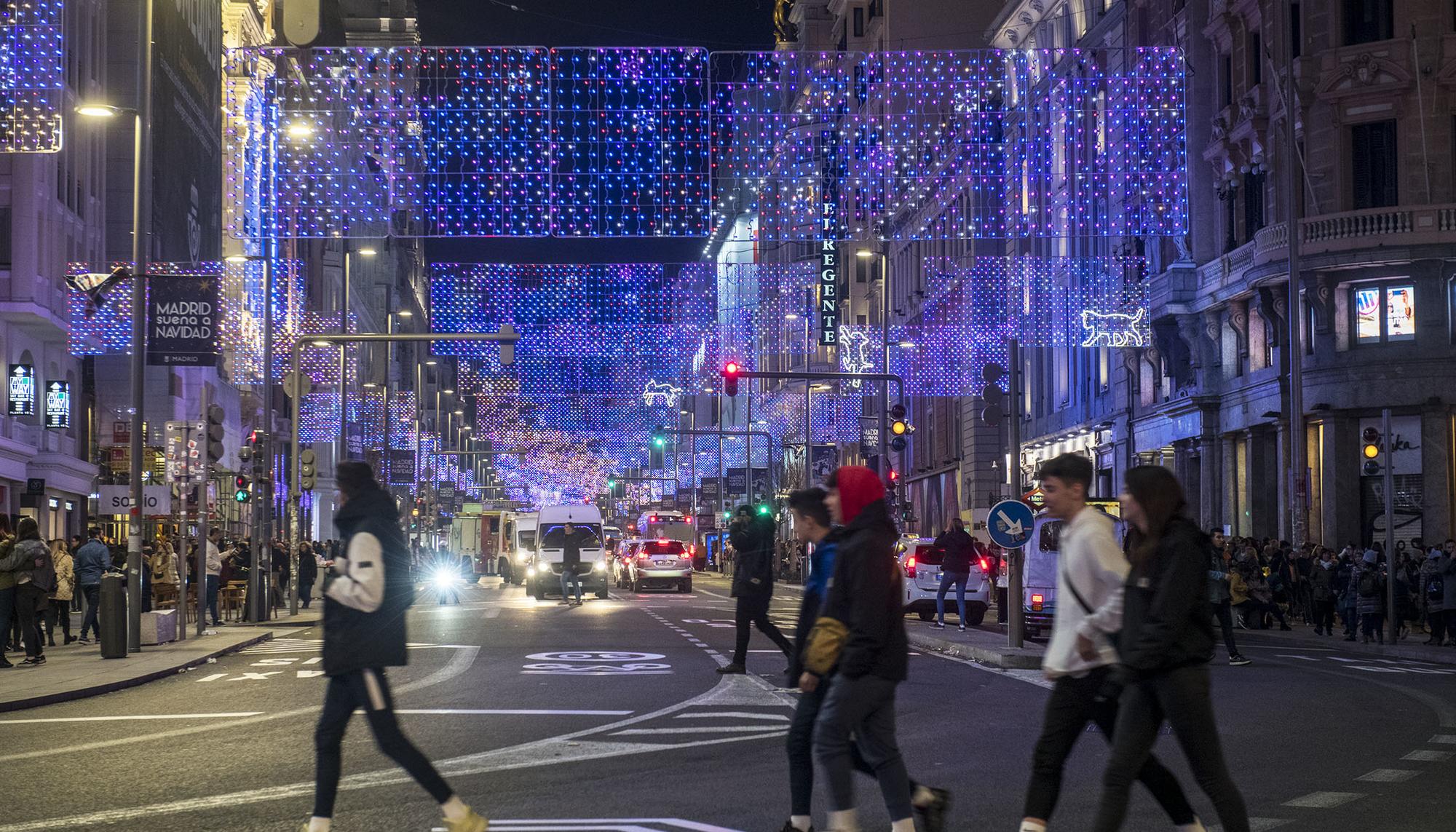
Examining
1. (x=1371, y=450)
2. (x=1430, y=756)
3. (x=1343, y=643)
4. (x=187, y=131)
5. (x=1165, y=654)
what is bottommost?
(x=1343, y=643)

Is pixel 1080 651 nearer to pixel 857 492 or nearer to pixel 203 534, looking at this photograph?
pixel 857 492

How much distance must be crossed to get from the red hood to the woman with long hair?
3.96 feet

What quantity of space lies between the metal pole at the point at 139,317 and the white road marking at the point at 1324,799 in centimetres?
1716

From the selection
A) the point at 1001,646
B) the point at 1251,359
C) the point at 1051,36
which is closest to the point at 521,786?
the point at 1001,646

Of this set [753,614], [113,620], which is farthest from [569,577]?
[753,614]

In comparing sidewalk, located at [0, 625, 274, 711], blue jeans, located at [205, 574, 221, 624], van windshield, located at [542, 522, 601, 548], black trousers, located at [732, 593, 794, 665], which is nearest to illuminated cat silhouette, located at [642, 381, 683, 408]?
van windshield, located at [542, 522, 601, 548]

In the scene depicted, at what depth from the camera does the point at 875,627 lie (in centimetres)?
834

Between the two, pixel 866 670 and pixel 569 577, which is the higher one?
pixel 866 670

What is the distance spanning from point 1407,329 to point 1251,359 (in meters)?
4.72

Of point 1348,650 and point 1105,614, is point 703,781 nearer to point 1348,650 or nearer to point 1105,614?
point 1105,614

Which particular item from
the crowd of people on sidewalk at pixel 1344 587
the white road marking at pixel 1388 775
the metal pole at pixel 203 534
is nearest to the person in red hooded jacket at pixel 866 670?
the white road marking at pixel 1388 775

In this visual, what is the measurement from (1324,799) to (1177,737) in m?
3.55

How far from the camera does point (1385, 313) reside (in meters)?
40.5

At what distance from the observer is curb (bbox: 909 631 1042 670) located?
22344 mm
